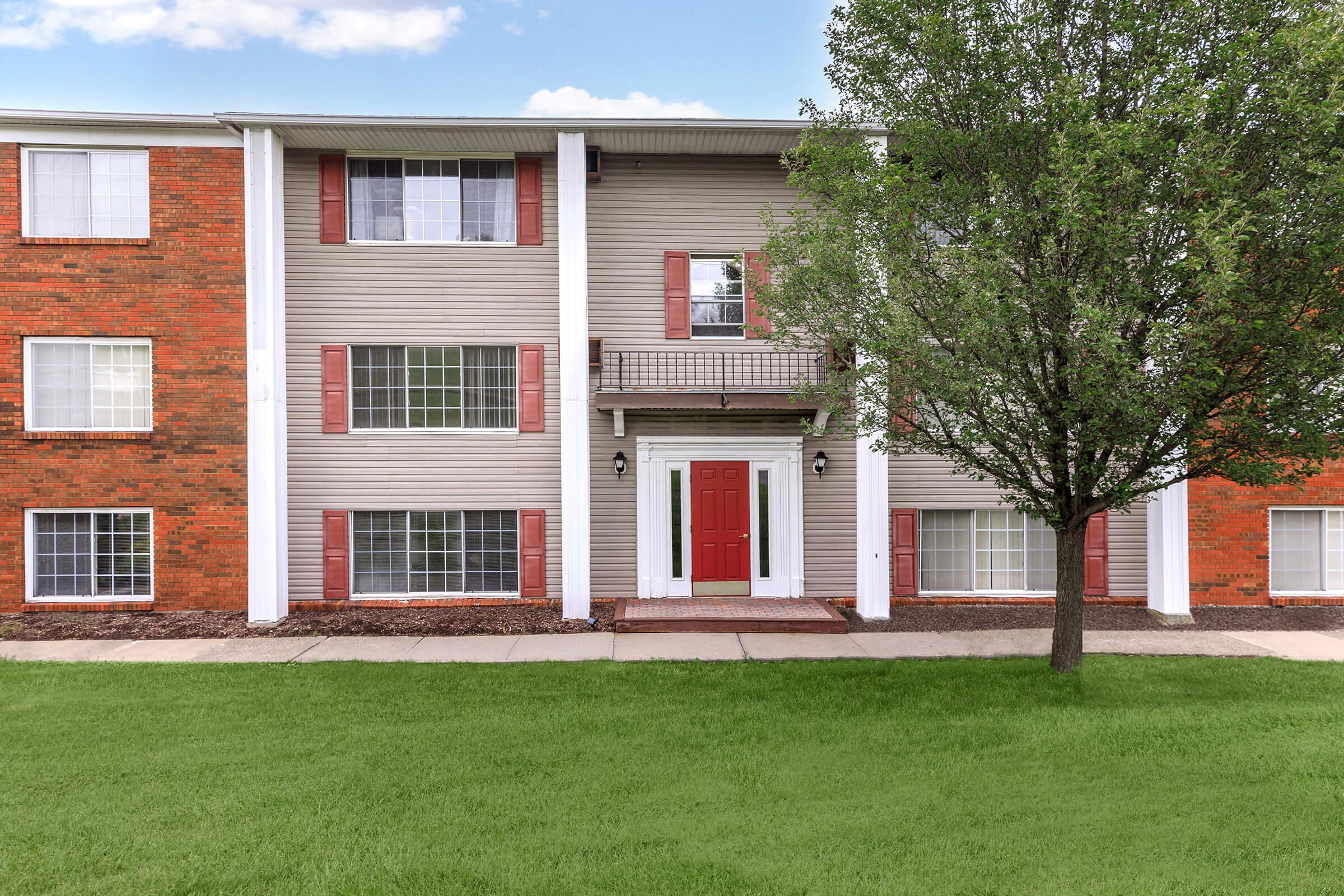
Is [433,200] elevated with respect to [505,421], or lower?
elevated

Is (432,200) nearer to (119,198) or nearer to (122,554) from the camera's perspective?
(119,198)

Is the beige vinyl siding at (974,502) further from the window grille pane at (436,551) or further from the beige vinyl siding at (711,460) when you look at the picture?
the window grille pane at (436,551)

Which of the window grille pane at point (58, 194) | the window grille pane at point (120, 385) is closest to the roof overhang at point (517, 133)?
the window grille pane at point (58, 194)

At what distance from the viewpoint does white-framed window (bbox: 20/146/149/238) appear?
34.1ft

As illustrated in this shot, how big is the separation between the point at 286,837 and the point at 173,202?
395 inches

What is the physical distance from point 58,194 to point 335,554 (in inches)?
265

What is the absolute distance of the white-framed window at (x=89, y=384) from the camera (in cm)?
1049

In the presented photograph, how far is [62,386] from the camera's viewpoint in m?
10.5

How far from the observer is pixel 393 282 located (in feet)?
35.4

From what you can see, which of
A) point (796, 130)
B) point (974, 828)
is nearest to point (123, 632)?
point (974, 828)

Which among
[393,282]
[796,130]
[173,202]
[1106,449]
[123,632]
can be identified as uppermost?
[796,130]

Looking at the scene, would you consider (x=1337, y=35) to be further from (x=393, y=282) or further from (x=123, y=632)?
(x=123, y=632)

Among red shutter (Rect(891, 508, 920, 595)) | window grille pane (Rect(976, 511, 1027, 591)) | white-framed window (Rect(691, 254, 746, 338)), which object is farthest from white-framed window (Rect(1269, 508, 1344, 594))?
white-framed window (Rect(691, 254, 746, 338))

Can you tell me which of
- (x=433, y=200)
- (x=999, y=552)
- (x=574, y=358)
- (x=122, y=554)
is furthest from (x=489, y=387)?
(x=999, y=552)
